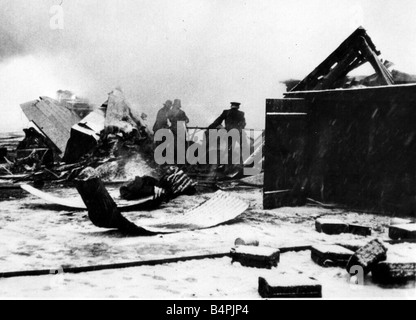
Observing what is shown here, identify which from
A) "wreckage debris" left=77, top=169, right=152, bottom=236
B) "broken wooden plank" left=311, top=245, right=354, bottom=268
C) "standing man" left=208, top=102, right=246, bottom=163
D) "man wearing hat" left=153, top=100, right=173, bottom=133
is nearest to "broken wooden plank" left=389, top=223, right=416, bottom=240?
"broken wooden plank" left=311, top=245, right=354, bottom=268

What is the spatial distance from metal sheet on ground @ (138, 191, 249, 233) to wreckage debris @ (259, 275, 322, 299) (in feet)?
8.10

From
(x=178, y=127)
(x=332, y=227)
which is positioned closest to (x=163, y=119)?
(x=178, y=127)

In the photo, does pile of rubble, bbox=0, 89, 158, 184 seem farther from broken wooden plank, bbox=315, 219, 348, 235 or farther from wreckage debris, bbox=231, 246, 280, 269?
wreckage debris, bbox=231, 246, 280, 269

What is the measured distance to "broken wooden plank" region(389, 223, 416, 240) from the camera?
5364mm

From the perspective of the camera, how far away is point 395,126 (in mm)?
7824

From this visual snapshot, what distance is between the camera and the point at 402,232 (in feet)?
17.9

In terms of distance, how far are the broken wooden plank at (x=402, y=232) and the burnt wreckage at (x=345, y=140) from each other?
7.10 ft

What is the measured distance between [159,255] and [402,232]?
10.6 ft

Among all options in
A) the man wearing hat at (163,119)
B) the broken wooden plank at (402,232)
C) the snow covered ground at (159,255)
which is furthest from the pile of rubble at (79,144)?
the broken wooden plank at (402,232)

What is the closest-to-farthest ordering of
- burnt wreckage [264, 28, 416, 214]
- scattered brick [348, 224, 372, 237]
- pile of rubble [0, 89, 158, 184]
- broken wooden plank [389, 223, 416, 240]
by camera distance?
broken wooden plank [389, 223, 416, 240] → scattered brick [348, 224, 372, 237] → burnt wreckage [264, 28, 416, 214] → pile of rubble [0, 89, 158, 184]

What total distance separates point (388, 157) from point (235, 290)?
553 cm

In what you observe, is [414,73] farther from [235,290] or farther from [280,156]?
[235,290]

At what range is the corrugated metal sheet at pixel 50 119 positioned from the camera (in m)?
15.7
